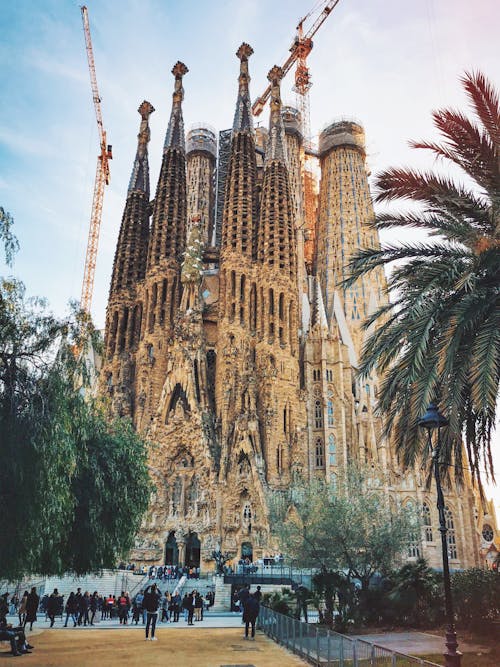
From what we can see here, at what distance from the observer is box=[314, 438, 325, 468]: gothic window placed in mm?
47281

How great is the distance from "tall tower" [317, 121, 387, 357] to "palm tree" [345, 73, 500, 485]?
43208 mm

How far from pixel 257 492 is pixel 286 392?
8120 millimetres

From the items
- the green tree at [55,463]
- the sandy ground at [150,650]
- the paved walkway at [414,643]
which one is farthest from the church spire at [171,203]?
the paved walkway at [414,643]

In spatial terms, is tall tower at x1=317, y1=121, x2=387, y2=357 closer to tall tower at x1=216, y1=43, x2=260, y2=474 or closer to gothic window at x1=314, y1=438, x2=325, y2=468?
tall tower at x1=216, y1=43, x2=260, y2=474

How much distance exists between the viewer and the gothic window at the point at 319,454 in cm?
4728

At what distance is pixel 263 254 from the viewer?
51438 mm

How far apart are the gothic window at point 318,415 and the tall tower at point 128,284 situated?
14.6 metres

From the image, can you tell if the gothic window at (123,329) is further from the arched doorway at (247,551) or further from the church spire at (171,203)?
the arched doorway at (247,551)

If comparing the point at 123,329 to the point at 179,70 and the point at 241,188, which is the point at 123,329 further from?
the point at 179,70

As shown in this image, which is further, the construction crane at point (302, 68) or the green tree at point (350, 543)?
the construction crane at point (302, 68)

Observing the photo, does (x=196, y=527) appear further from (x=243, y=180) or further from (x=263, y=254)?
(x=243, y=180)

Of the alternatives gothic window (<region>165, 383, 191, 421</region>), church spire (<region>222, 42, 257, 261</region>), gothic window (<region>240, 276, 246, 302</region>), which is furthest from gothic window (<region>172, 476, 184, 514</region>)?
church spire (<region>222, 42, 257, 261</region>)

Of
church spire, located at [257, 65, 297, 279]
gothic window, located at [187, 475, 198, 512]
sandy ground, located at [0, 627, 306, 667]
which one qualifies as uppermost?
church spire, located at [257, 65, 297, 279]

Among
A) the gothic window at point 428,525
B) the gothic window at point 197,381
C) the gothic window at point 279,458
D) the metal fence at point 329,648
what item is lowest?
the metal fence at point 329,648
